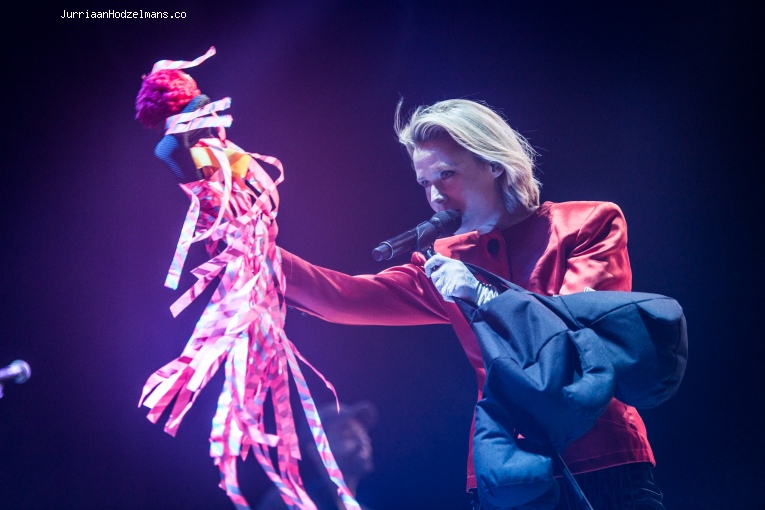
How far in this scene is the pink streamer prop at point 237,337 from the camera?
4.58 ft

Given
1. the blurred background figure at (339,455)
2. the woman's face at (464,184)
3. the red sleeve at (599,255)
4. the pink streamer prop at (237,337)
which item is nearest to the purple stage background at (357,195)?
the blurred background figure at (339,455)

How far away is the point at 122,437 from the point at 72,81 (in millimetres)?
1016

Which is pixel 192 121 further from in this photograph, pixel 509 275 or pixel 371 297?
pixel 509 275

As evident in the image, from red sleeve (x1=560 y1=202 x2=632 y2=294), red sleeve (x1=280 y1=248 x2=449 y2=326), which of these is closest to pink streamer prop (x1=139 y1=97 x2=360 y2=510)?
red sleeve (x1=280 y1=248 x2=449 y2=326)

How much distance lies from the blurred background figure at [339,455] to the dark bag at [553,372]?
536 millimetres

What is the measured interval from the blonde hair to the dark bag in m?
0.48

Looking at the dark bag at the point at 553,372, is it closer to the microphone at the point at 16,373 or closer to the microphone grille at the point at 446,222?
the microphone grille at the point at 446,222

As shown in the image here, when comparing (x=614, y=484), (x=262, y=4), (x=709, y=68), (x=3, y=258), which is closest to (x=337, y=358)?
(x=614, y=484)

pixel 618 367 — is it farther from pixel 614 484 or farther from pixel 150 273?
pixel 150 273

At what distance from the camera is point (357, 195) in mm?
2016

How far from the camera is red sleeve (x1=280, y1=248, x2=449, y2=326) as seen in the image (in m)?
1.74

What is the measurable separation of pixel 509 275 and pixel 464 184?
28 cm

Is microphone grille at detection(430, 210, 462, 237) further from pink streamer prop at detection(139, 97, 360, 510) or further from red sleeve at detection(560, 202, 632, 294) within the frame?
pink streamer prop at detection(139, 97, 360, 510)

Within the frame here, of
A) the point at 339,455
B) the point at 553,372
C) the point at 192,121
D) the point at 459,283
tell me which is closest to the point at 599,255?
the point at 459,283
